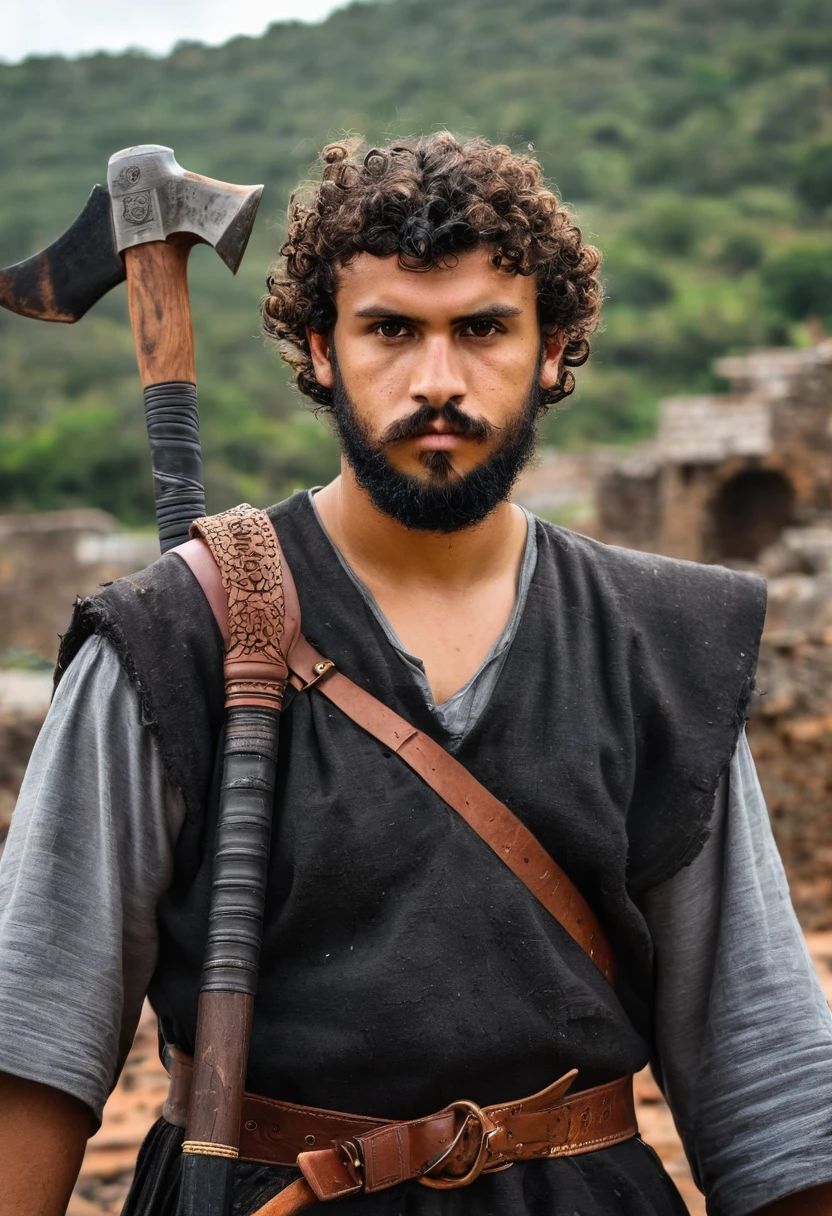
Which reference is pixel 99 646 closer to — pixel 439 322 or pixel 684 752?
pixel 439 322

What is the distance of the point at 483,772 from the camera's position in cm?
199

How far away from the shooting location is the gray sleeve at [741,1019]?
2.04 metres

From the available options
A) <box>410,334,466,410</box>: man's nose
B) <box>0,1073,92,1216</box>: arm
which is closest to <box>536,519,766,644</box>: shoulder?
<box>410,334,466,410</box>: man's nose

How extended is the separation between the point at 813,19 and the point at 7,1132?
66556mm

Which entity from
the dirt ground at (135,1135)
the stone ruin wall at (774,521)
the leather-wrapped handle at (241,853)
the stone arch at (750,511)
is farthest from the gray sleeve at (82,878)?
the stone arch at (750,511)

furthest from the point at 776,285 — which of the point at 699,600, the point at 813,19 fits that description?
the point at 699,600

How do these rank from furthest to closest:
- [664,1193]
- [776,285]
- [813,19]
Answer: [813,19], [776,285], [664,1193]

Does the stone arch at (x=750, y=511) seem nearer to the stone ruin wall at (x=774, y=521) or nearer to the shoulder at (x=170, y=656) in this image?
the stone ruin wall at (x=774, y=521)

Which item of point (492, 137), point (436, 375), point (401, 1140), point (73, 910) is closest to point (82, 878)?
point (73, 910)

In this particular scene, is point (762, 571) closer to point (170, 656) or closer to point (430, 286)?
point (430, 286)

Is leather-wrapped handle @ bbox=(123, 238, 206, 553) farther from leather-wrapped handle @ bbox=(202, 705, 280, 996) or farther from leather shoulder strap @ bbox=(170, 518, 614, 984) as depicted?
leather-wrapped handle @ bbox=(202, 705, 280, 996)

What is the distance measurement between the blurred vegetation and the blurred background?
0.12 metres

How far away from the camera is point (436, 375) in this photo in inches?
76.9

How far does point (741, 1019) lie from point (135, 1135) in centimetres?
245
